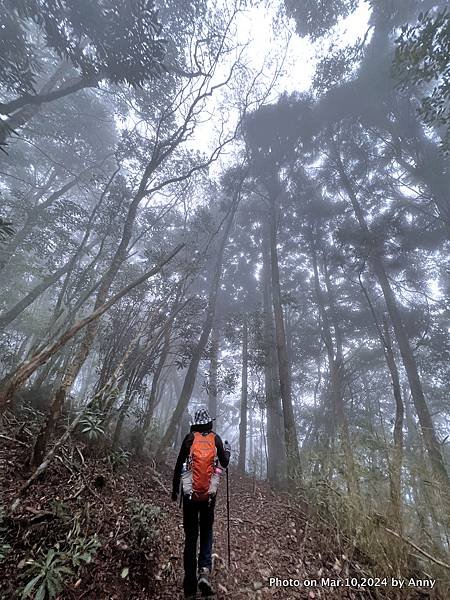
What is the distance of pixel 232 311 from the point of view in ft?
58.2

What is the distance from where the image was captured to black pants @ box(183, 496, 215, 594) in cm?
300

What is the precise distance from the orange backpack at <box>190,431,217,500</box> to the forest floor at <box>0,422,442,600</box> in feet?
3.06

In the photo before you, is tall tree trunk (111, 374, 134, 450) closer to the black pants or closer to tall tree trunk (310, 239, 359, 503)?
the black pants

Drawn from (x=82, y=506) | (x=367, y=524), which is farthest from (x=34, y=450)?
(x=367, y=524)

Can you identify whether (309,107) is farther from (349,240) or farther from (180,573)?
(180,573)

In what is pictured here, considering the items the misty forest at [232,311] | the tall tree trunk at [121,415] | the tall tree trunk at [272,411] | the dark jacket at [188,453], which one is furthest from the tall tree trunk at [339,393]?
the tall tree trunk at [121,415]

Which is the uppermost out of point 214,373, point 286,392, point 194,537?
point 214,373

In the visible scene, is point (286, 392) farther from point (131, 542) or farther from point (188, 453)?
point (131, 542)

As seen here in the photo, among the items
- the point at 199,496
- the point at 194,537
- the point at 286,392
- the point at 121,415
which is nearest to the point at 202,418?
the point at 199,496

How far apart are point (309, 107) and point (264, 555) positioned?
18149mm

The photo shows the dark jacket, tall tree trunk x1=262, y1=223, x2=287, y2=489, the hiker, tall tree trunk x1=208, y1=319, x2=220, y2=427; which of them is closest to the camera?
the hiker

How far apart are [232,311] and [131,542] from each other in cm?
1459

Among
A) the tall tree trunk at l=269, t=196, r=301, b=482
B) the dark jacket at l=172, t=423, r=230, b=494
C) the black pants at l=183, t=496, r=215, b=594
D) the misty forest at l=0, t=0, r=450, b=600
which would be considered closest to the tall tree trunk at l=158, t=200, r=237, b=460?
the misty forest at l=0, t=0, r=450, b=600

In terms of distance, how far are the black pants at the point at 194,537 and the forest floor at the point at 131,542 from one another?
1.07ft
